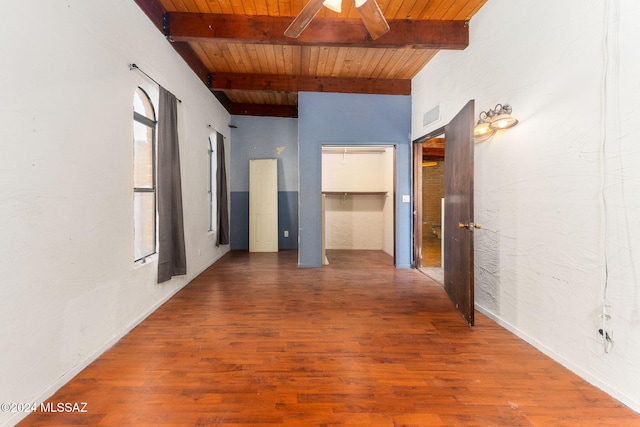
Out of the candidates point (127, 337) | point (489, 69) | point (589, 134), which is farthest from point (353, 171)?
point (127, 337)

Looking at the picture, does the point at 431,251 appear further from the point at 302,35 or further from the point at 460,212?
the point at 302,35

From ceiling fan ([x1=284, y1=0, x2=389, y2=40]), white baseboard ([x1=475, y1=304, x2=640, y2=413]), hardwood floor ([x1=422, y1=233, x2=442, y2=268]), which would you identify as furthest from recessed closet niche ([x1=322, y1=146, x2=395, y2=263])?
ceiling fan ([x1=284, y1=0, x2=389, y2=40])

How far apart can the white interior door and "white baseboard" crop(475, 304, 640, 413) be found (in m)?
4.28

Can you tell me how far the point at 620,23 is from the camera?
5.13 feet

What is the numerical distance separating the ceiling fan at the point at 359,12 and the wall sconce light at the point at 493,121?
3.96ft

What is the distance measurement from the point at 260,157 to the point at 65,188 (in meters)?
4.44

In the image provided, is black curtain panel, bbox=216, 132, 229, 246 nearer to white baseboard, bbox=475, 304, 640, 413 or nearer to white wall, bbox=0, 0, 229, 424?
white wall, bbox=0, 0, 229, 424

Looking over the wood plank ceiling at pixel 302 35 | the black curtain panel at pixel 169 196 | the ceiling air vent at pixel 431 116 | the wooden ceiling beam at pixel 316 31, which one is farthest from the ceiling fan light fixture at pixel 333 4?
the ceiling air vent at pixel 431 116

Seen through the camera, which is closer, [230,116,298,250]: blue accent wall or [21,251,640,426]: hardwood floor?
[21,251,640,426]: hardwood floor

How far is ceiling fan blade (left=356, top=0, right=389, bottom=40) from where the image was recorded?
2.00m

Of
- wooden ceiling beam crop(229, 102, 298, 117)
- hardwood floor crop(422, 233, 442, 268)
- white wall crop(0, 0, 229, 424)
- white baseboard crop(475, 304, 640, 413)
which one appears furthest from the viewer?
wooden ceiling beam crop(229, 102, 298, 117)

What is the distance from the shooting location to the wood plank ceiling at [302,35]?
9.20ft

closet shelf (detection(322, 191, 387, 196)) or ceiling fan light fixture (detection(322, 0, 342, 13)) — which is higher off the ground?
ceiling fan light fixture (detection(322, 0, 342, 13))

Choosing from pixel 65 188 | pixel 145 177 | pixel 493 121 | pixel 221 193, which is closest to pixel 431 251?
pixel 493 121
